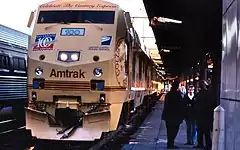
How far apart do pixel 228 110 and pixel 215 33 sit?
48.8ft

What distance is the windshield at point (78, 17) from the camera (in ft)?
43.1

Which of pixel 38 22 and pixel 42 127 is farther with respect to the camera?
pixel 38 22

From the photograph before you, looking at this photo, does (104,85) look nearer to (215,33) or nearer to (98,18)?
(98,18)

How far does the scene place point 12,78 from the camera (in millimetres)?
18922

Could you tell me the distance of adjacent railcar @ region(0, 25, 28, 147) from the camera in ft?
58.5

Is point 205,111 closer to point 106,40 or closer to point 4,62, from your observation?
point 106,40

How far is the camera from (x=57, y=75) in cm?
1232

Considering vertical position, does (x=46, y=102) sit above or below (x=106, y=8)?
below

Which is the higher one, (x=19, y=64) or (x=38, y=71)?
(x=19, y=64)

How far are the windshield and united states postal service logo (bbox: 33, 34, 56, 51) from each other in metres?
0.50

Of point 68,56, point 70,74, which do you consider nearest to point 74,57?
point 68,56

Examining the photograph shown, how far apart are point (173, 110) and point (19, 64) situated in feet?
26.7

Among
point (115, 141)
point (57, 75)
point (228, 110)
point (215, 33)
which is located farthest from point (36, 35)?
point (215, 33)

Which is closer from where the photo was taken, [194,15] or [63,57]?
[63,57]
